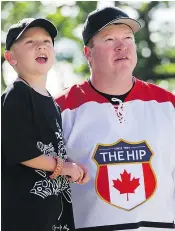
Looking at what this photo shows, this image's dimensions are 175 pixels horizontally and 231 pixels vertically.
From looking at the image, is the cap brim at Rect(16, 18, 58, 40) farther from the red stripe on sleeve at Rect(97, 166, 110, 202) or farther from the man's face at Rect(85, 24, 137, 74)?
the red stripe on sleeve at Rect(97, 166, 110, 202)

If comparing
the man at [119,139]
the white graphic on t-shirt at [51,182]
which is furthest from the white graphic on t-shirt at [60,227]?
the man at [119,139]

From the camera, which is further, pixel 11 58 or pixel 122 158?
pixel 122 158

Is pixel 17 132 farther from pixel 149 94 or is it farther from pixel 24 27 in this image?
pixel 149 94

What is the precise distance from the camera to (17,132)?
347 cm

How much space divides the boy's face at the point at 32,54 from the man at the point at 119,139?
2.59 feet

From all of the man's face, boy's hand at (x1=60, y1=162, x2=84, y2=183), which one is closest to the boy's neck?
boy's hand at (x1=60, y1=162, x2=84, y2=183)

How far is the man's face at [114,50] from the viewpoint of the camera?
4344 mm

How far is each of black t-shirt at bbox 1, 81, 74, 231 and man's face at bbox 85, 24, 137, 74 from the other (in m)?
0.92

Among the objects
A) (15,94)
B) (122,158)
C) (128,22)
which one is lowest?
(122,158)

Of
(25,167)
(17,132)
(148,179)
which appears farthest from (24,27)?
(148,179)

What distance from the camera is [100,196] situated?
429 centimetres

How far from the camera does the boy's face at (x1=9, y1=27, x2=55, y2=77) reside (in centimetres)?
361

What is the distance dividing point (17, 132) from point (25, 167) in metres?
0.20

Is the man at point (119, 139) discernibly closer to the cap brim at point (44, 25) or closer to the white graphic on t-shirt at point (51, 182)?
the white graphic on t-shirt at point (51, 182)
